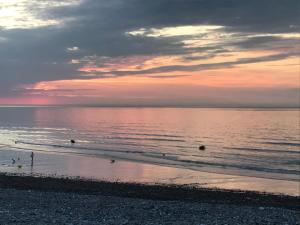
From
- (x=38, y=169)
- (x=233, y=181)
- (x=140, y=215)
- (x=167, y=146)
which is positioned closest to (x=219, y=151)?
(x=167, y=146)

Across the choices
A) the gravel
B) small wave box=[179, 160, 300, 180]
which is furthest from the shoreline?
small wave box=[179, 160, 300, 180]

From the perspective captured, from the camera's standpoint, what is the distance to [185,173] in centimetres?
3253

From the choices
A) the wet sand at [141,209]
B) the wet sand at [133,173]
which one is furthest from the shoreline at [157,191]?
the wet sand at [133,173]

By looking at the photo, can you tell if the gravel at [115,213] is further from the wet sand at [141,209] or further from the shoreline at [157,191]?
the shoreline at [157,191]

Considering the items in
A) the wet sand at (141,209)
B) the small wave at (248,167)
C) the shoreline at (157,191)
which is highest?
the wet sand at (141,209)

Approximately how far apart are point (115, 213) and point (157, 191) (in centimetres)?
1005

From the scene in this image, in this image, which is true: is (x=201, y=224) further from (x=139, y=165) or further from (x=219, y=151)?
(x=219, y=151)

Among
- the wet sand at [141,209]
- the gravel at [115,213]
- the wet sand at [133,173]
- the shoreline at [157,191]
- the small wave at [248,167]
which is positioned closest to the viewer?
the gravel at [115,213]

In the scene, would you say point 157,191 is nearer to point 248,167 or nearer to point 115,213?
point 115,213

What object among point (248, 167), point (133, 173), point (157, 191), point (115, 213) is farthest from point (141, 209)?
point (248, 167)

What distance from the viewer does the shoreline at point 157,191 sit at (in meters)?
21.0

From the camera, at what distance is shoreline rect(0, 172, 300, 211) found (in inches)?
825

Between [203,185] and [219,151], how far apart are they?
22869 mm

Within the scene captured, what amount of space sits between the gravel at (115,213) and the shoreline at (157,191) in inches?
197
